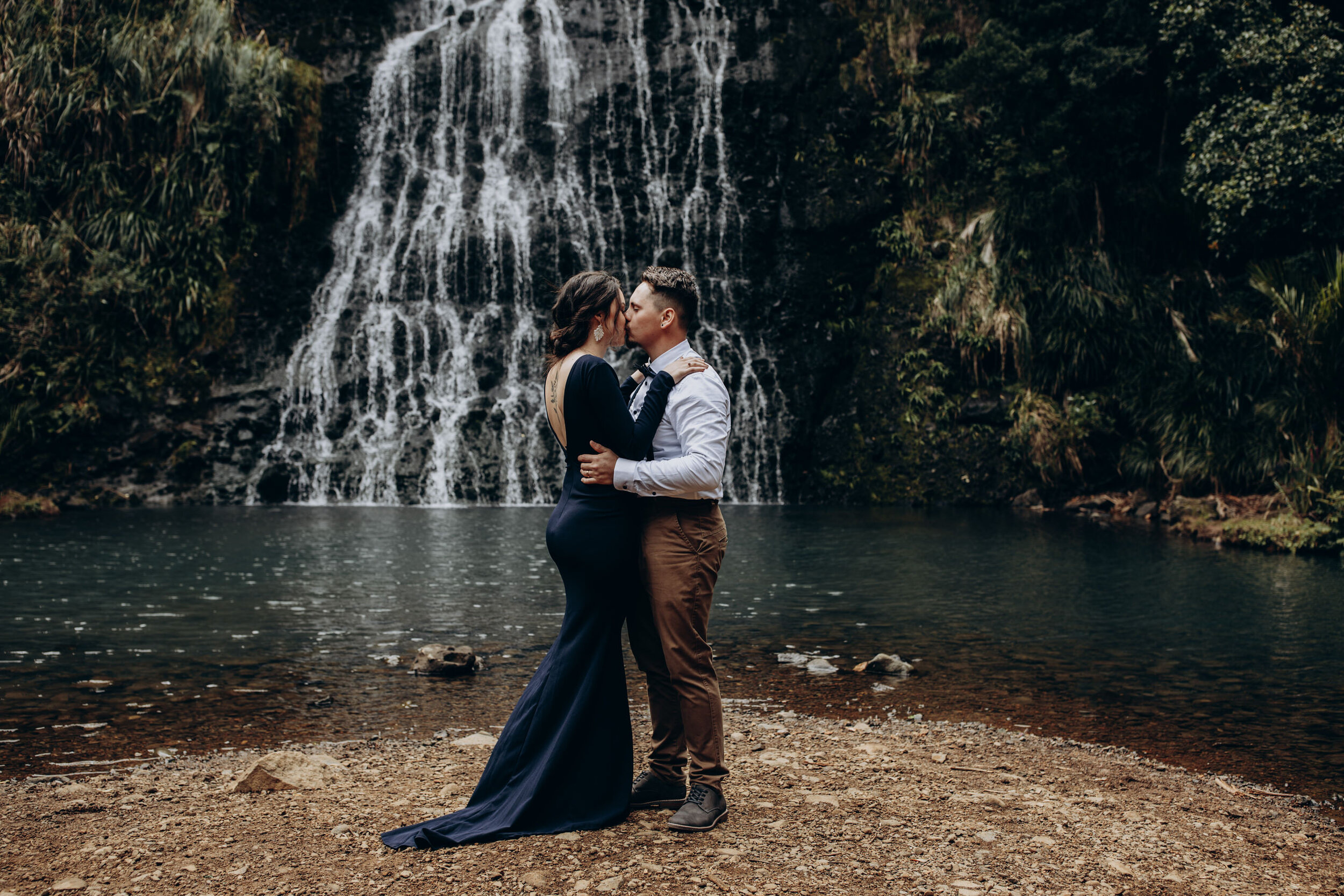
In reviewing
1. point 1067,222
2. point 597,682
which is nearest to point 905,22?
point 1067,222

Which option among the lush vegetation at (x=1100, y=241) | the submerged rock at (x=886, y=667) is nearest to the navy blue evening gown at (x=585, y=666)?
the submerged rock at (x=886, y=667)

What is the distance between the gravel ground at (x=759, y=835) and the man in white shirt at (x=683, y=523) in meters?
0.26

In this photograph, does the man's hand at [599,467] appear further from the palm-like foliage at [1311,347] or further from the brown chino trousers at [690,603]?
the palm-like foliage at [1311,347]

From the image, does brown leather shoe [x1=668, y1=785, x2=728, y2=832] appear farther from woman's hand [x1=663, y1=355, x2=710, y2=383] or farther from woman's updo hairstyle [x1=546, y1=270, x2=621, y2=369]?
woman's updo hairstyle [x1=546, y1=270, x2=621, y2=369]

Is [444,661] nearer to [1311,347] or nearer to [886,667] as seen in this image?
[886,667]

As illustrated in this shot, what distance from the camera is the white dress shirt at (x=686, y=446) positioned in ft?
11.9

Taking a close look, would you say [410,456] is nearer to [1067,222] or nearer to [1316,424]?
[1067,222]

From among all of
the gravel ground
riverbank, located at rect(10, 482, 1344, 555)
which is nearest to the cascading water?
riverbank, located at rect(10, 482, 1344, 555)

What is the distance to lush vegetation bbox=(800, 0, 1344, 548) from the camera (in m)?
14.7

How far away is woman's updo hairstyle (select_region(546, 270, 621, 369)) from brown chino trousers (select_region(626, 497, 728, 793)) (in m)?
0.72

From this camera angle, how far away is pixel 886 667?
22.2 feet

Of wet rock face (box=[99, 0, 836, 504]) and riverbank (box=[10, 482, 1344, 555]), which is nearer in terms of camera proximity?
riverbank (box=[10, 482, 1344, 555])

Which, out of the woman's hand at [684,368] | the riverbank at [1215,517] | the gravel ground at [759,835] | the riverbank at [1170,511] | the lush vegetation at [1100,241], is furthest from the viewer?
the lush vegetation at [1100,241]

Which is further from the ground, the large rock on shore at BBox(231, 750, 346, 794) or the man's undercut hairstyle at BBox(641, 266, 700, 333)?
the man's undercut hairstyle at BBox(641, 266, 700, 333)
